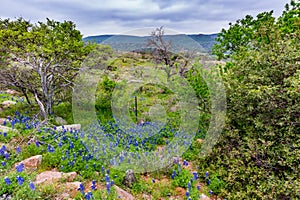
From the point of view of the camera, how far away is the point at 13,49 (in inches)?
269

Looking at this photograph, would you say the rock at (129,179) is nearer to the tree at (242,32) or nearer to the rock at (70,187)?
the rock at (70,187)

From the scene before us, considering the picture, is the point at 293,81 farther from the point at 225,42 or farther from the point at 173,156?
the point at 225,42

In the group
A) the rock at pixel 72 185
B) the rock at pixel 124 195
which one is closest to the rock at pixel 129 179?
the rock at pixel 124 195

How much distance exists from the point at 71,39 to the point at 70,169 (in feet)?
18.2

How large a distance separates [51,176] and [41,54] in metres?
5.07

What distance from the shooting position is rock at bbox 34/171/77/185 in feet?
11.4

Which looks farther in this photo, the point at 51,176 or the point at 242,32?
the point at 242,32

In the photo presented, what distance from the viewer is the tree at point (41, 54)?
7.11m

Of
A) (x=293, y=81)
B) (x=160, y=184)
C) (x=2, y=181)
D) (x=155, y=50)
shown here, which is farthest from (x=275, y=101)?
(x=155, y=50)

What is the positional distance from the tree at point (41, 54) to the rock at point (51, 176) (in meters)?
3.72

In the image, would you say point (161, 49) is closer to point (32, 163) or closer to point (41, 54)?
point (41, 54)

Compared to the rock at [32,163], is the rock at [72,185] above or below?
below

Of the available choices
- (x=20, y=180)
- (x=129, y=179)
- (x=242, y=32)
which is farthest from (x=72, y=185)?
(x=242, y=32)

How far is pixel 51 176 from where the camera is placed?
3.61 m
